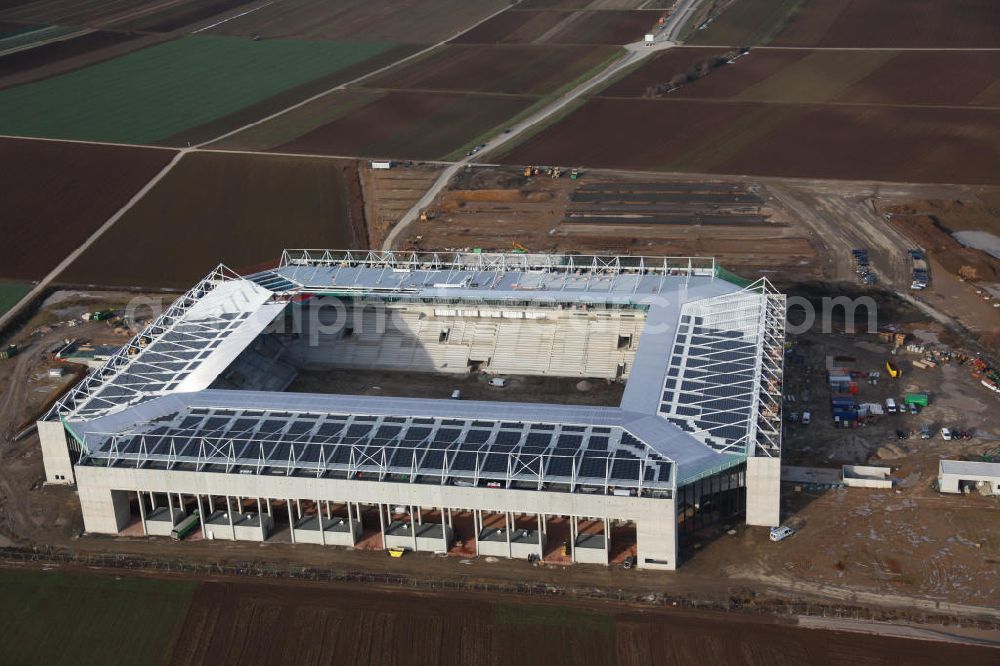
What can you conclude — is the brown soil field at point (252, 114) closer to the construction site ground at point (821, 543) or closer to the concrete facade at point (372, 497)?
the construction site ground at point (821, 543)

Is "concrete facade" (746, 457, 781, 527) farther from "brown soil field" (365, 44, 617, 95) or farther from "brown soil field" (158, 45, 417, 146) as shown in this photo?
"brown soil field" (365, 44, 617, 95)

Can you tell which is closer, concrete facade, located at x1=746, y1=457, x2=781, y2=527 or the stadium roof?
concrete facade, located at x1=746, y1=457, x2=781, y2=527

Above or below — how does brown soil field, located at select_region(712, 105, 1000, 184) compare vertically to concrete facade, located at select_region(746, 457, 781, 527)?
above

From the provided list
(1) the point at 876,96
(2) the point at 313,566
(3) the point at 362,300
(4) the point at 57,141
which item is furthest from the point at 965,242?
(4) the point at 57,141

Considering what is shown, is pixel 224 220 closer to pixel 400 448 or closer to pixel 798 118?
pixel 400 448

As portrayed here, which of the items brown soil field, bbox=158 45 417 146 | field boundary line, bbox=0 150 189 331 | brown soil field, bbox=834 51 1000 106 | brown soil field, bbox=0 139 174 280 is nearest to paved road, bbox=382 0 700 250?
field boundary line, bbox=0 150 189 331

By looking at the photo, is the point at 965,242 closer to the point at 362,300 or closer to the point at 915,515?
the point at 915,515
